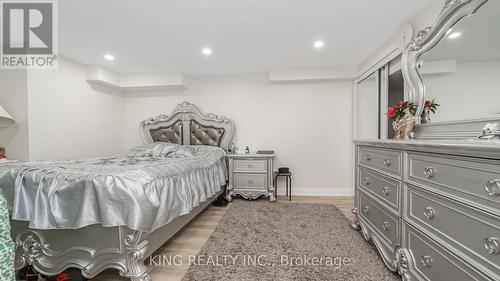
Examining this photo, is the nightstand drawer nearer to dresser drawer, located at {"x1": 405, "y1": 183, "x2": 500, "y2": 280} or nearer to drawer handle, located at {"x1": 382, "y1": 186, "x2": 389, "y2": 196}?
drawer handle, located at {"x1": 382, "y1": 186, "x2": 389, "y2": 196}

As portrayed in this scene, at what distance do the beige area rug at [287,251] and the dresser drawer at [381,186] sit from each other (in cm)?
55

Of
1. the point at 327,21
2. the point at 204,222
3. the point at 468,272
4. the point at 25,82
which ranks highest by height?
the point at 327,21

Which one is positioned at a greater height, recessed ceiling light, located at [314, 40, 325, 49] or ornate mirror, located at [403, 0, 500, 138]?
recessed ceiling light, located at [314, 40, 325, 49]

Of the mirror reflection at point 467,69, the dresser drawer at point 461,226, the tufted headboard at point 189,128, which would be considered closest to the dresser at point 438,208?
the dresser drawer at point 461,226

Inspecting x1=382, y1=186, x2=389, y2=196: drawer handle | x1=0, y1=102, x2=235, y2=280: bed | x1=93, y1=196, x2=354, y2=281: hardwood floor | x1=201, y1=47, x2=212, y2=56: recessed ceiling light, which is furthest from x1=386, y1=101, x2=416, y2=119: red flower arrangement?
x1=201, y1=47, x2=212, y2=56: recessed ceiling light

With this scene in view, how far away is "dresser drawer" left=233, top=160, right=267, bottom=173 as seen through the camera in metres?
3.43

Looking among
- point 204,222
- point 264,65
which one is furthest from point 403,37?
point 204,222

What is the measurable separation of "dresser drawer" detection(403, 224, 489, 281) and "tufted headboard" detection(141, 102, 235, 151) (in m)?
2.99

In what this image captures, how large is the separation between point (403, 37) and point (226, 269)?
2.94 meters

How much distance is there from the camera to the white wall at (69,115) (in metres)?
2.68

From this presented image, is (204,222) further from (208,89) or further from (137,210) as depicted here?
(208,89)

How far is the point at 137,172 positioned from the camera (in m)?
1.52

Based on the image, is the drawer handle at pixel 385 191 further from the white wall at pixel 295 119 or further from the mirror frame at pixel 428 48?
the white wall at pixel 295 119

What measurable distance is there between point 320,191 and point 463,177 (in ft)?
9.57
